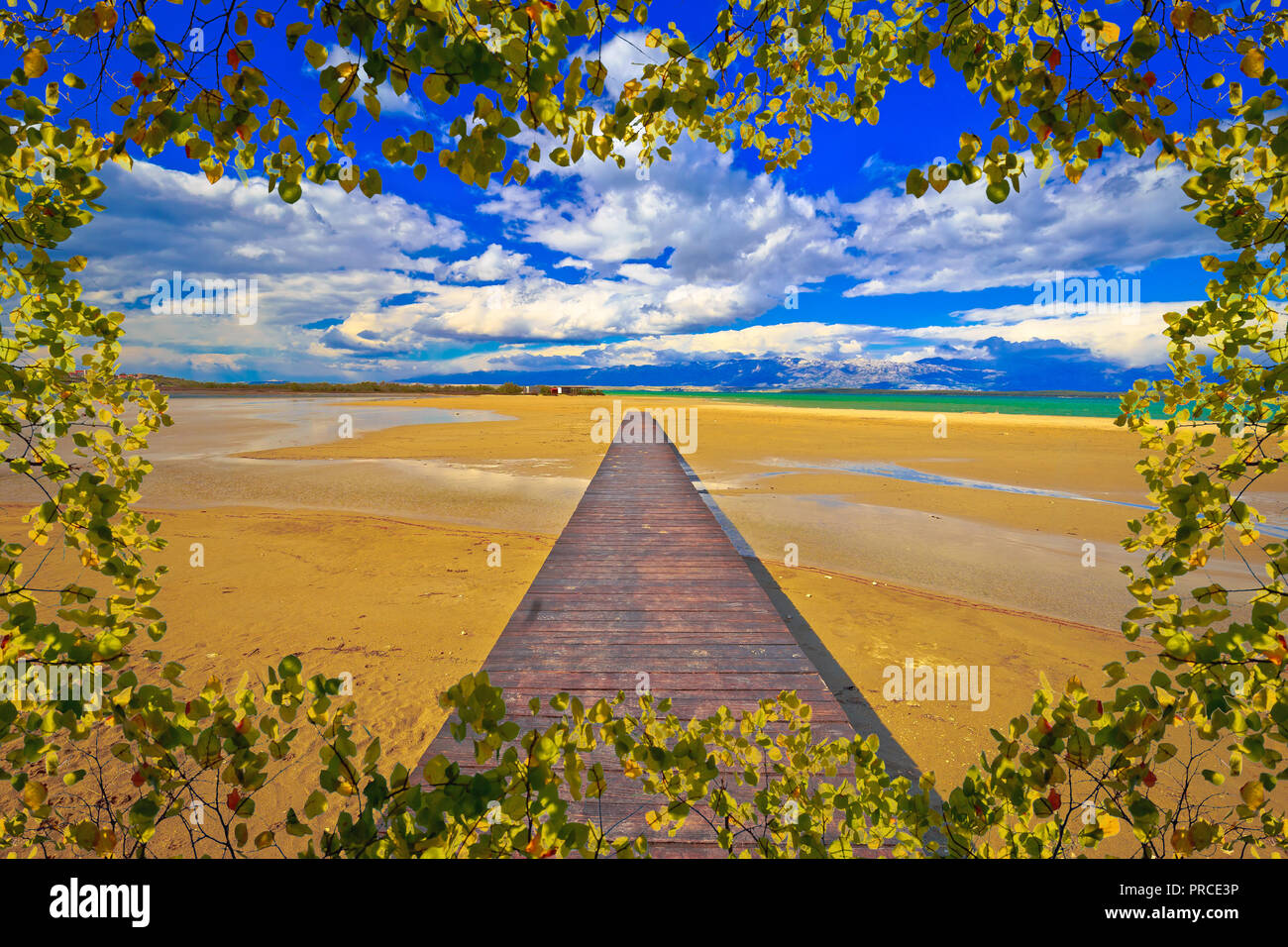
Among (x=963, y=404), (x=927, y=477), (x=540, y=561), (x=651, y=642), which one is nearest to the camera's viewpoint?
(x=651, y=642)

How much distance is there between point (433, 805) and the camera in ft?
4.12

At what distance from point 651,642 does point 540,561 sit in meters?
4.82

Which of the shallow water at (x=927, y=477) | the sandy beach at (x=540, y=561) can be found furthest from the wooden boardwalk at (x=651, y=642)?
the shallow water at (x=927, y=477)

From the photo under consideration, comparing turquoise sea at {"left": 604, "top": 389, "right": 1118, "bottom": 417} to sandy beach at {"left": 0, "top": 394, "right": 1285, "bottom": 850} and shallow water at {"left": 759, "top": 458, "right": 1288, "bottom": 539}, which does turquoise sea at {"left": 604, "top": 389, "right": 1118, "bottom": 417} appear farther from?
sandy beach at {"left": 0, "top": 394, "right": 1285, "bottom": 850}

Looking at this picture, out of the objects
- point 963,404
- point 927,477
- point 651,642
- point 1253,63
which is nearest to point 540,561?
point 651,642

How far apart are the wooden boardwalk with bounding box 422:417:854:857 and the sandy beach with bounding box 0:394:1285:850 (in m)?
1.14

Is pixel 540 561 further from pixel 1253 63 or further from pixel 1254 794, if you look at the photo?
pixel 1253 63

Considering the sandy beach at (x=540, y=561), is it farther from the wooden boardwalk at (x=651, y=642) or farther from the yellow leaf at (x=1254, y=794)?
the yellow leaf at (x=1254, y=794)

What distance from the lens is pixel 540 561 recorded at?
9.23 meters

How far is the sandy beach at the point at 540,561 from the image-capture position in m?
5.62

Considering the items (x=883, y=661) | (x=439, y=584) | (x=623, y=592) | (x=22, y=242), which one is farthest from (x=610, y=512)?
(x=22, y=242)

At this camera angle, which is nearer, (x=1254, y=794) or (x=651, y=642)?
(x=1254, y=794)

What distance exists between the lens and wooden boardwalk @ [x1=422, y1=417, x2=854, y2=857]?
357cm

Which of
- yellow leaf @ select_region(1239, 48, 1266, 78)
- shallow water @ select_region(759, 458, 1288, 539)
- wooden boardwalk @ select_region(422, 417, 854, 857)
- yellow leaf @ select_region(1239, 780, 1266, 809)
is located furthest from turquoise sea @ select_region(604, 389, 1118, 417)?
yellow leaf @ select_region(1239, 780, 1266, 809)
